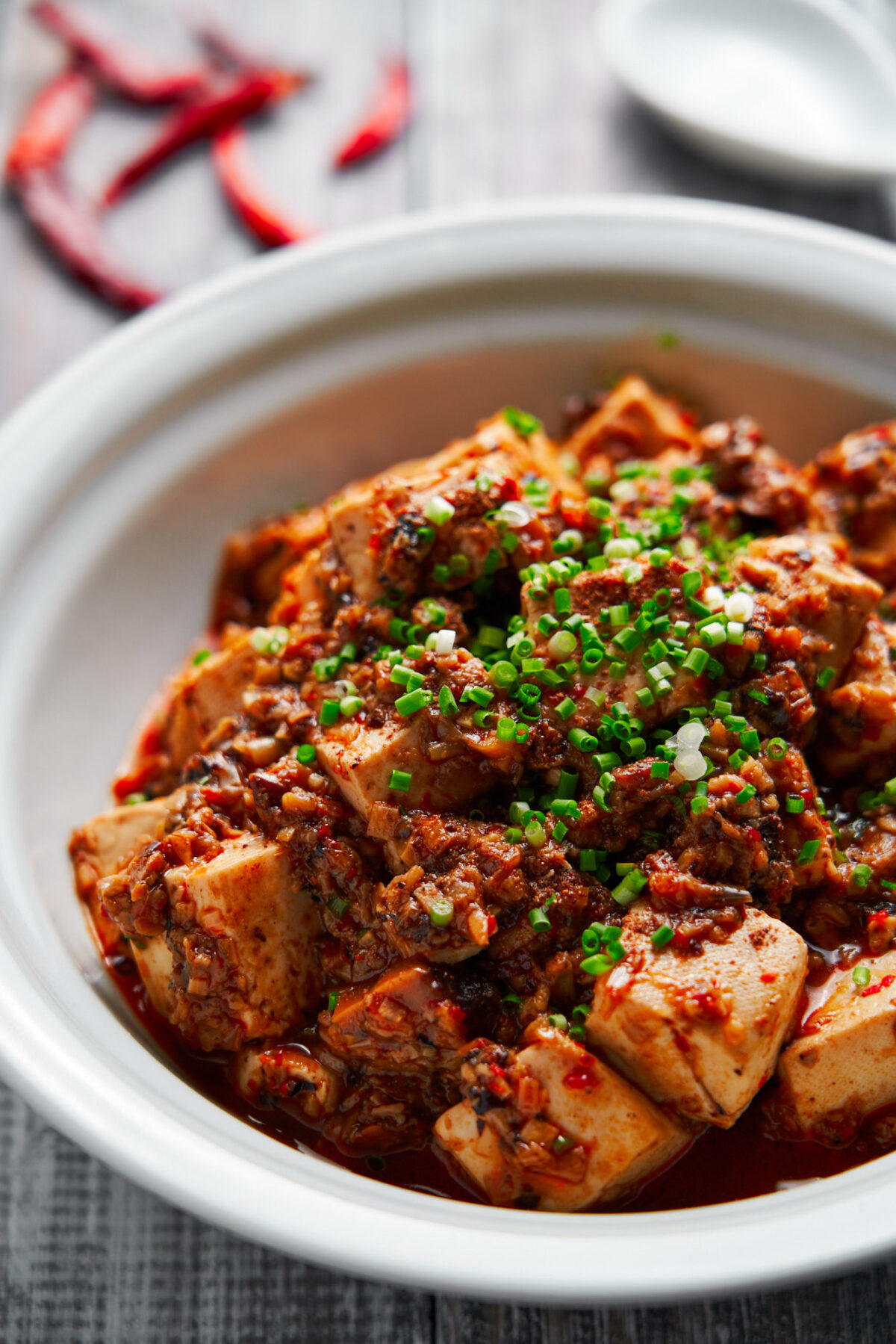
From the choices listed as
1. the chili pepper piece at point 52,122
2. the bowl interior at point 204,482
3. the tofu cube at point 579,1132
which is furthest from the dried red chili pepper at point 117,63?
the tofu cube at point 579,1132

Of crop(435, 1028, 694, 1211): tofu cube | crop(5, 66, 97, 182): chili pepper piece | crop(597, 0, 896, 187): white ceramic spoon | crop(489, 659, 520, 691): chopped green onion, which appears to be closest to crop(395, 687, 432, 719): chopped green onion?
crop(489, 659, 520, 691): chopped green onion

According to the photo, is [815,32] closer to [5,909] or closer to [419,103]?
[419,103]

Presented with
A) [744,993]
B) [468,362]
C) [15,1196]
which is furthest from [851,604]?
[15,1196]

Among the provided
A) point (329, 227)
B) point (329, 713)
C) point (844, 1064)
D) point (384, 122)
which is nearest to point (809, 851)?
point (844, 1064)

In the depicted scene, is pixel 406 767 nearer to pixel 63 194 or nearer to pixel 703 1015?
pixel 703 1015

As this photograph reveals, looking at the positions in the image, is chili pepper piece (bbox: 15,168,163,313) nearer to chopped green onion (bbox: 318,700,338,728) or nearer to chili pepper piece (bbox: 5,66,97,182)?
chili pepper piece (bbox: 5,66,97,182)
